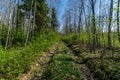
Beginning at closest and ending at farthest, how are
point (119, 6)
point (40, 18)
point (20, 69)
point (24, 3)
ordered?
1. point (20, 69)
2. point (119, 6)
3. point (24, 3)
4. point (40, 18)

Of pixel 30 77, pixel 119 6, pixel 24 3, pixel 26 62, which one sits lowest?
pixel 30 77

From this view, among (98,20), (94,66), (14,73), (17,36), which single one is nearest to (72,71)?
(94,66)

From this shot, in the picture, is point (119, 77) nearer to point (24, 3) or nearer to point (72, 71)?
point (72, 71)

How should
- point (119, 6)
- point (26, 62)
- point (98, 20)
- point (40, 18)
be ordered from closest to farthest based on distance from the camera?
point (26, 62), point (119, 6), point (98, 20), point (40, 18)

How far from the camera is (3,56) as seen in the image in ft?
37.2

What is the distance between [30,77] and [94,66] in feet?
15.8

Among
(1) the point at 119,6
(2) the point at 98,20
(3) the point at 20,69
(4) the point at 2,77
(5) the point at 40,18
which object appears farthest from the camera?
(5) the point at 40,18

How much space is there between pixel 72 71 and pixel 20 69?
10.8 ft

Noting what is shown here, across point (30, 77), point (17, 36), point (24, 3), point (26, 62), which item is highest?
point (24, 3)

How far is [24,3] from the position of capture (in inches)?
1325

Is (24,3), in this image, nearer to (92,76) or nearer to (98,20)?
(98,20)

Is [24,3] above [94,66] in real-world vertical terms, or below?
above

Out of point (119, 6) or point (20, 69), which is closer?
point (20, 69)

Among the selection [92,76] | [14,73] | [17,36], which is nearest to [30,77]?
[14,73]
